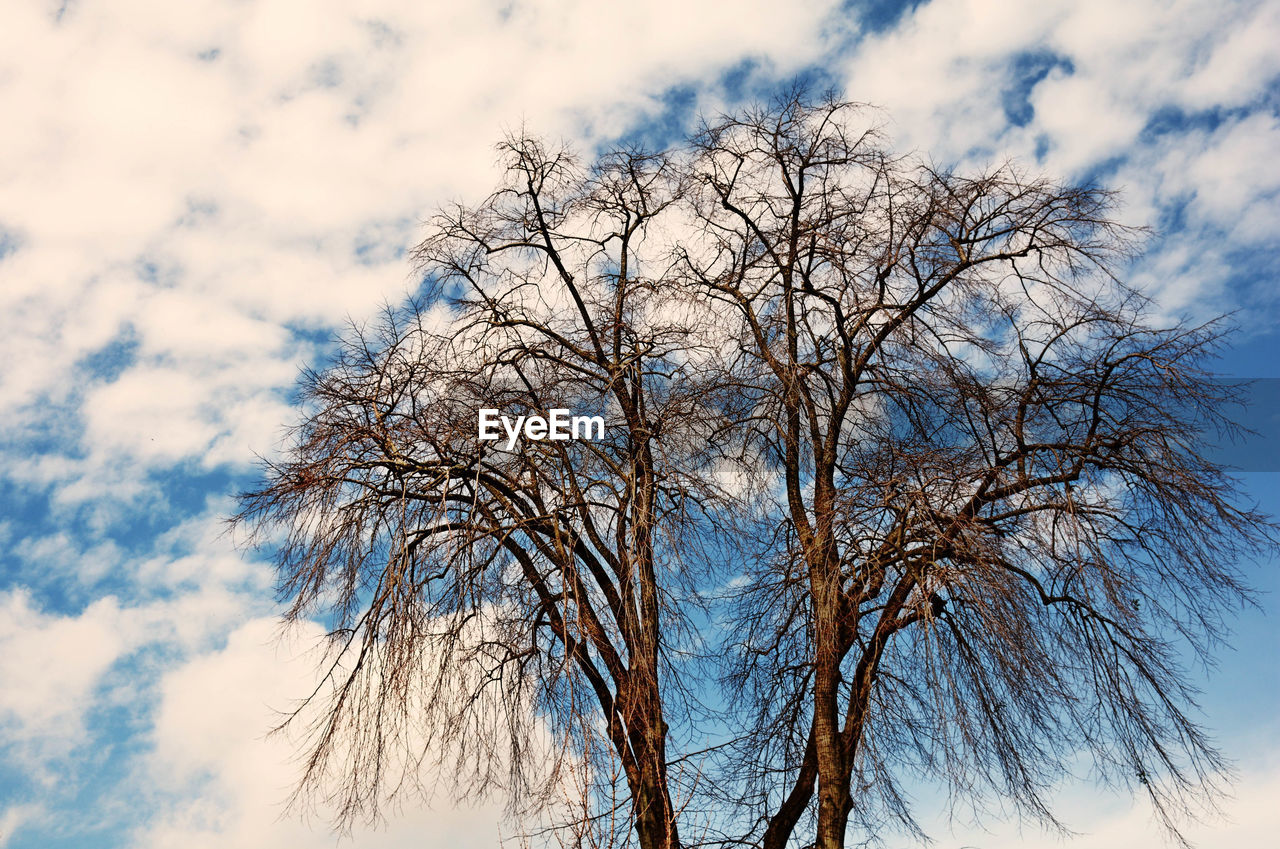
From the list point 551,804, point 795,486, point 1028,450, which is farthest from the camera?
point 795,486

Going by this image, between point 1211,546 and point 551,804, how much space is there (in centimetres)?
504

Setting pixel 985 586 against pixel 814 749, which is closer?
pixel 985 586

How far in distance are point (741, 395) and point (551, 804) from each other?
4207 millimetres

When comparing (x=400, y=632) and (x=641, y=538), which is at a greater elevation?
(x=641, y=538)

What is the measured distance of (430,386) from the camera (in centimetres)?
870

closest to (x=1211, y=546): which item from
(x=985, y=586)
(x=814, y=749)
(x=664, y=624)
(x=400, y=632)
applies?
(x=985, y=586)

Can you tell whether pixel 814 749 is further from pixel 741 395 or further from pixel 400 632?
pixel 400 632

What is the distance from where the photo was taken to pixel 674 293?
9.67 m

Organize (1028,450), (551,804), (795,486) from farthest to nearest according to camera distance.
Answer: (795,486) → (1028,450) → (551,804)

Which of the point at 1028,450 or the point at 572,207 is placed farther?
the point at 572,207

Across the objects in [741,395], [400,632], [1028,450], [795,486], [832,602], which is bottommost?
[400,632]

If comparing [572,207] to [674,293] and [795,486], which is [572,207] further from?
[795,486]

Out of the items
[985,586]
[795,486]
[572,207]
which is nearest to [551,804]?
[985,586]

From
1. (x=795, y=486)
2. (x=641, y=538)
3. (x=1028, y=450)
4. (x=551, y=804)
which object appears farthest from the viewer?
(x=795, y=486)
